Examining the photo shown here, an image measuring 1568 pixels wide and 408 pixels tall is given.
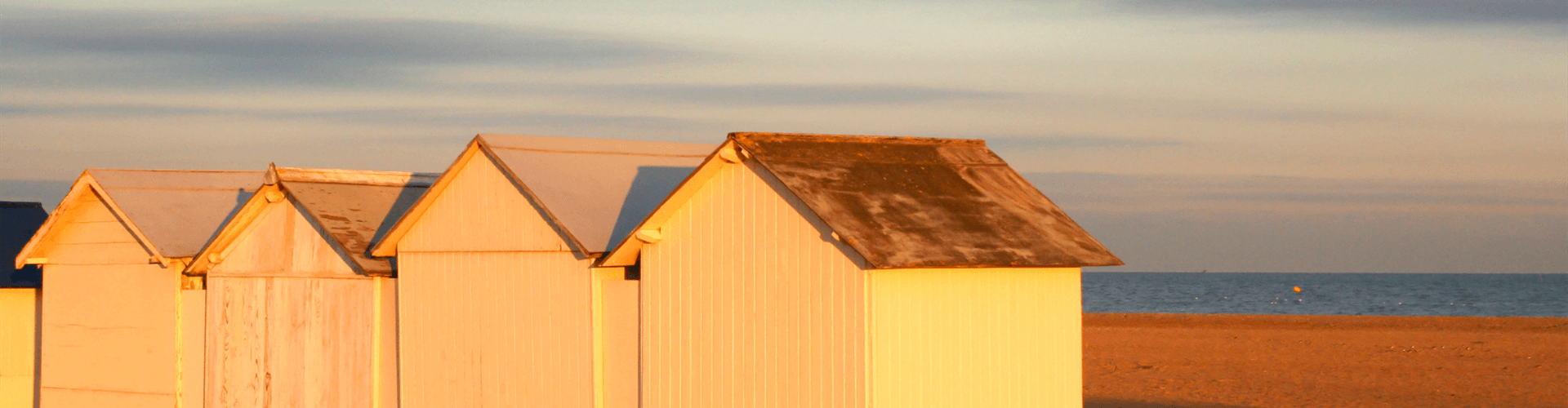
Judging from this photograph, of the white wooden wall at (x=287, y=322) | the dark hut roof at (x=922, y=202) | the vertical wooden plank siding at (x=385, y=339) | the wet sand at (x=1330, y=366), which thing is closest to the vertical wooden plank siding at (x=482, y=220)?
the vertical wooden plank siding at (x=385, y=339)

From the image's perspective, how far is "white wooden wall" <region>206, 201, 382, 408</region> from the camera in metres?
15.2

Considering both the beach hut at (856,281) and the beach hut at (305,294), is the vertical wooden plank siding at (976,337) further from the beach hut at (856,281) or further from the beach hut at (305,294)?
the beach hut at (305,294)

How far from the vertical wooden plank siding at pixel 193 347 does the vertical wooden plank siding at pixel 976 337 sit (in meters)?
10.1

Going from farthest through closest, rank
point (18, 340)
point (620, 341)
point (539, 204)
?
point (18, 340) < point (539, 204) < point (620, 341)

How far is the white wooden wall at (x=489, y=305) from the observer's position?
12742 millimetres

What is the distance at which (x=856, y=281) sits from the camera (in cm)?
1012

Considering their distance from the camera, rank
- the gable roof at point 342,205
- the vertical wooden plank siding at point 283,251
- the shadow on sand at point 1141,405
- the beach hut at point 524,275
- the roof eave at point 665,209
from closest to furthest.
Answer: the roof eave at point 665,209 → the beach hut at point 524,275 → the gable roof at point 342,205 → the vertical wooden plank siding at point 283,251 → the shadow on sand at point 1141,405

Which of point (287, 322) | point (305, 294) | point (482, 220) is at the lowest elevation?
point (287, 322)

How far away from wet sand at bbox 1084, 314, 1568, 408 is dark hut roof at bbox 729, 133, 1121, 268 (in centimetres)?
950

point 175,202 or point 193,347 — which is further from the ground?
point 175,202

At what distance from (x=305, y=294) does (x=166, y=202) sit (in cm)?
332

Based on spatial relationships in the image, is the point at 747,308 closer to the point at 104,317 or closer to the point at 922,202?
the point at 922,202

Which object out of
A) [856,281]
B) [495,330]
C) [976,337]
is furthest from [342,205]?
[976,337]

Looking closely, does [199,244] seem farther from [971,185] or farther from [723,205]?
[971,185]
